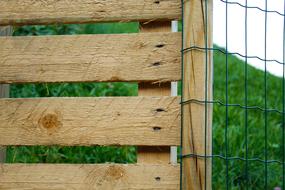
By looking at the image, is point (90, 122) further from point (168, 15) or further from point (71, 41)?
point (168, 15)

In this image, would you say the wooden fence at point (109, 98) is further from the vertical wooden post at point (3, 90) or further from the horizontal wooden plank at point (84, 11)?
the vertical wooden post at point (3, 90)

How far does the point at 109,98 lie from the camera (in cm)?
261

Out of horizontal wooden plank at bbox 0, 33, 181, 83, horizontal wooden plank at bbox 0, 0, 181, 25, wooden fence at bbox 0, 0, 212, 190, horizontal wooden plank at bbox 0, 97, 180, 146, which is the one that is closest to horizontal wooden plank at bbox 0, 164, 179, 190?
wooden fence at bbox 0, 0, 212, 190

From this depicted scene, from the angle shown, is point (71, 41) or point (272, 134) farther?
point (272, 134)

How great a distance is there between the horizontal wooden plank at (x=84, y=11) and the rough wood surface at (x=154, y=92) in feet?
0.20

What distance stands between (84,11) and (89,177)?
765 millimetres

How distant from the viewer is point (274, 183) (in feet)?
13.2

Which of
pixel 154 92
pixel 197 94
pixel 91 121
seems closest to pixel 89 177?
pixel 91 121

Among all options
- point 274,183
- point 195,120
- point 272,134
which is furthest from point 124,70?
point 272,134

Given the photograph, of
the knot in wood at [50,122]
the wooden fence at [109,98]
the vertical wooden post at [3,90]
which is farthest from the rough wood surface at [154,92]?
the vertical wooden post at [3,90]

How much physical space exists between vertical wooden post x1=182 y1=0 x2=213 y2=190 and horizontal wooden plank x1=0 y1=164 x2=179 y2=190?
124 millimetres

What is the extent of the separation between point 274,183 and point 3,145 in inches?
82.9

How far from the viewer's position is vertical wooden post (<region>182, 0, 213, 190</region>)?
2406 millimetres

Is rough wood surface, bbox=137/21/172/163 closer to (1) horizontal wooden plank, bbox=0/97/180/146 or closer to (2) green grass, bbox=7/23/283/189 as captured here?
(1) horizontal wooden plank, bbox=0/97/180/146
